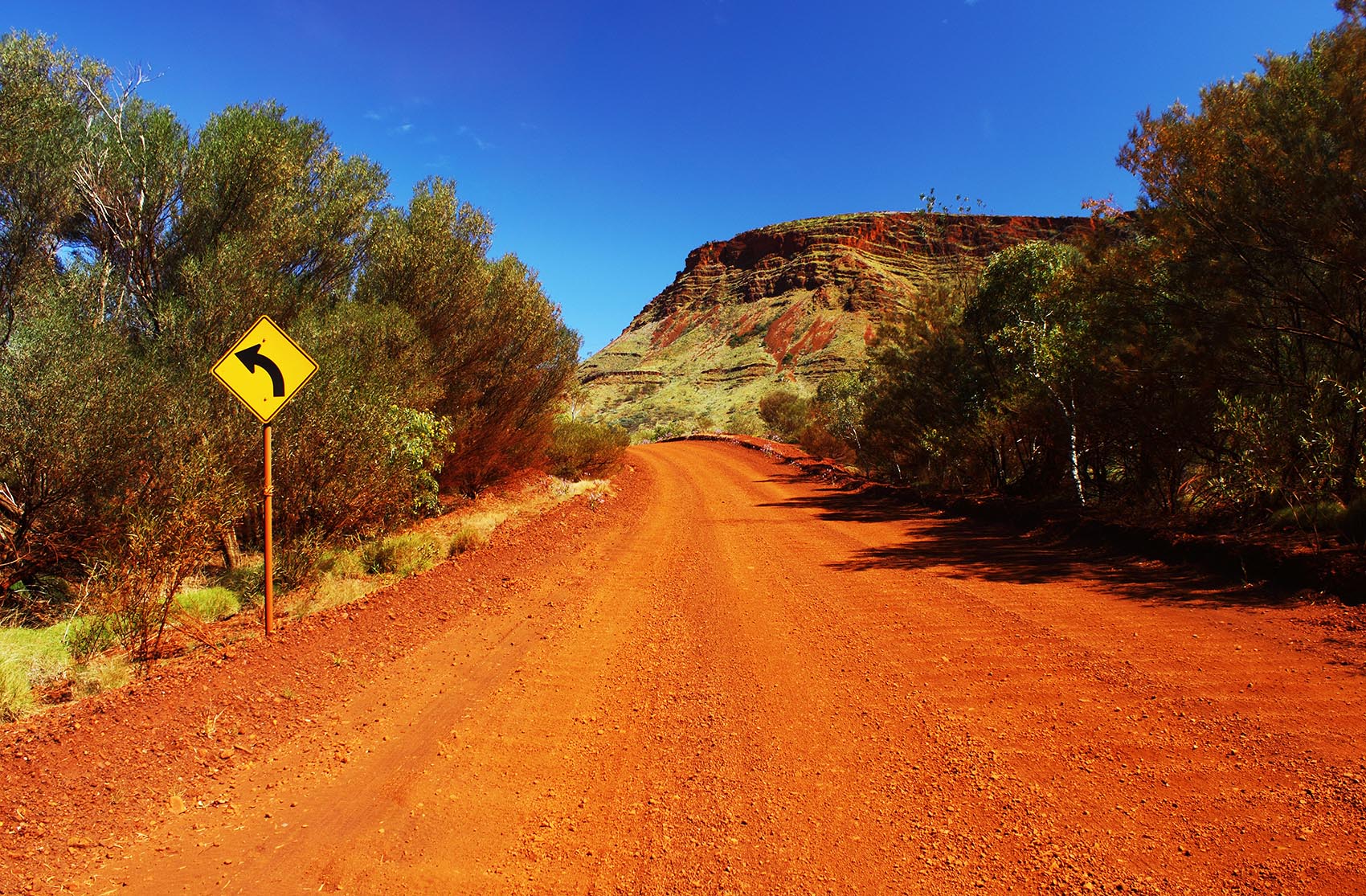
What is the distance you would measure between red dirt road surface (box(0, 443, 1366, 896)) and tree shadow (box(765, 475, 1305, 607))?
0.14 m

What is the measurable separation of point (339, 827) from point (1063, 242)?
15.7 metres

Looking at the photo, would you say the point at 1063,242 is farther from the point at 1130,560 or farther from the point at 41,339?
the point at 41,339

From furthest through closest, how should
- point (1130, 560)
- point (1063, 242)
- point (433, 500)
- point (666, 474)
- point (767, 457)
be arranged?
1. point (767, 457)
2. point (666, 474)
3. point (1063, 242)
4. point (433, 500)
5. point (1130, 560)

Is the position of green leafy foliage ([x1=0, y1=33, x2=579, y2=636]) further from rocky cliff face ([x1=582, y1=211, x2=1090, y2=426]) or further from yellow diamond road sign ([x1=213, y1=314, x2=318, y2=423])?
rocky cliff face ([x1=582, y1=211, x2=1090, y2=426])

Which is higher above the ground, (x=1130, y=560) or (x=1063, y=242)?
(x=1063, y=242)

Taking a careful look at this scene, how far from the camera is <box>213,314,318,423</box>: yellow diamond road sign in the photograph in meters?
6.38

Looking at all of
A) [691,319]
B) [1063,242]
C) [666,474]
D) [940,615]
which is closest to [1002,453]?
[1063,242]

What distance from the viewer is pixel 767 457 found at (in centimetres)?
2750

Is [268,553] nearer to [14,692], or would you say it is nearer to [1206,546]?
[14,692]

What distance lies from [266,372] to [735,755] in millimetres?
5866

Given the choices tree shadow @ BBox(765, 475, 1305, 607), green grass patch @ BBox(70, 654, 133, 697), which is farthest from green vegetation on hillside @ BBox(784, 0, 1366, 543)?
green grass patch @ BBox(70, 654, 133, 697)

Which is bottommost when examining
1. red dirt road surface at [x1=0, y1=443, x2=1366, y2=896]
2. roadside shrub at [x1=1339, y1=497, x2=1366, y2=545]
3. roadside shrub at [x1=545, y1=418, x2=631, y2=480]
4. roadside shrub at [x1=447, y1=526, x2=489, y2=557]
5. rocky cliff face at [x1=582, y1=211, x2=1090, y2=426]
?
red dirt road surface at [x1=0, y1=443, x2=1366, y2=896]

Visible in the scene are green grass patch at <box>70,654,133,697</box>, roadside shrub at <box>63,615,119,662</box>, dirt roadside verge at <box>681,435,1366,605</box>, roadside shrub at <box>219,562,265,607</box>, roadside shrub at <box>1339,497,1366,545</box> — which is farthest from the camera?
roadside shrub at <box>219,562,265,607</box>

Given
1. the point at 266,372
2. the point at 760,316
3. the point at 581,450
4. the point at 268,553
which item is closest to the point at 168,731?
the point at 268,553
